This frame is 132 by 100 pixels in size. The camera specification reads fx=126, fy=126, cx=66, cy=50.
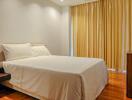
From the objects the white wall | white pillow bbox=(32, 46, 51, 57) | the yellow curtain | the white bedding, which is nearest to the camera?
the white bedding

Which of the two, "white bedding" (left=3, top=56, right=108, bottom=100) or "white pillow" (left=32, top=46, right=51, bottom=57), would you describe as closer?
"white bedding" (left=3, top=56, right=108, bottom=100)

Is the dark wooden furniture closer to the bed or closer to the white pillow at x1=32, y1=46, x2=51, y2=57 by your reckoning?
the bed

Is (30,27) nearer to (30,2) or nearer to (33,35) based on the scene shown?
(33,35)

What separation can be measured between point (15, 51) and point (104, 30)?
2.93 metres

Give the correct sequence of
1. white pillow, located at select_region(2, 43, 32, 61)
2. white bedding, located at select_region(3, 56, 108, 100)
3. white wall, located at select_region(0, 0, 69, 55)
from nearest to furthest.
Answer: white bedding, located at select_region(3, 56, 108, 100), white pillow, located at select_region(2, 43, 32, 61), white wall, located at select_region(0, 0, 69, 55)

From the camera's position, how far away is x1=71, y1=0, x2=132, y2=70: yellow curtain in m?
3.99

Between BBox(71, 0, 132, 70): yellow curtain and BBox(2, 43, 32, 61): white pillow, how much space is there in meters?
2.30

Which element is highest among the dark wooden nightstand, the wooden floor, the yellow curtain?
the yellow curtain

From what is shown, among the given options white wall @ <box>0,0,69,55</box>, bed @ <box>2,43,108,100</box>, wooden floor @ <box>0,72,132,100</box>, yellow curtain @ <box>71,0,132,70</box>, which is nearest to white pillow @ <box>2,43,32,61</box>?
white wall @ <box>0,0,69,55</box>

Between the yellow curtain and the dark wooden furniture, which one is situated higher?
the yellow curtain

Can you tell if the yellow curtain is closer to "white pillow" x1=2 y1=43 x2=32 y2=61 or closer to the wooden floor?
the wooden floor

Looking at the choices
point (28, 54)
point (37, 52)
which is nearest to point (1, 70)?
point (28, 54)

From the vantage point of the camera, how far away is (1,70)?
2734mm

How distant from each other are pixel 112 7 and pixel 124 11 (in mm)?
399
